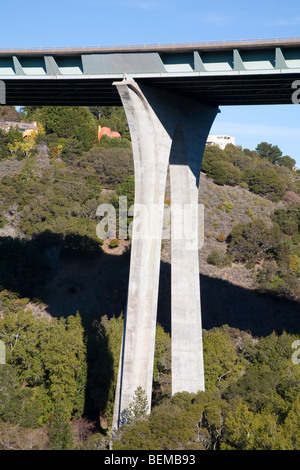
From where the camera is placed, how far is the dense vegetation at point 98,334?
971 inches

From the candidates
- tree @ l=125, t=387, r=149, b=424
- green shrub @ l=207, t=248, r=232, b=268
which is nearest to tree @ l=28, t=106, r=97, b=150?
green shrub @ l=207, t=248, r=232, b=268

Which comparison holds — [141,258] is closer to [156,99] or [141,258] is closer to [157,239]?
[157,239]

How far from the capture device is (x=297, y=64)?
78.6 feet

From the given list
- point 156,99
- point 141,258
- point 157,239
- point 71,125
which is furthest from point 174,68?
point 71,125

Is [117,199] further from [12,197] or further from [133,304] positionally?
[133,304]

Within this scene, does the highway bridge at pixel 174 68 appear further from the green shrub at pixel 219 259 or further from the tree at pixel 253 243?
the tree at pixel 253 243

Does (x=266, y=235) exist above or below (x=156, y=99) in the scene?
above

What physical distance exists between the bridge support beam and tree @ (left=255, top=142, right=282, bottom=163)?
285ft

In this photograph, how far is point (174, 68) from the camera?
84.6ft

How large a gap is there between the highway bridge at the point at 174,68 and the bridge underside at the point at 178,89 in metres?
0.04

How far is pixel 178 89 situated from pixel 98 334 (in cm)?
1652

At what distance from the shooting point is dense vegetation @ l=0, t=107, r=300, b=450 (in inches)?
971

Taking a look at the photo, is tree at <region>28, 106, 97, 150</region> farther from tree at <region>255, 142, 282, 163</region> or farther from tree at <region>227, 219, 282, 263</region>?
tree at <region>255, 142, 282, 163</region>
